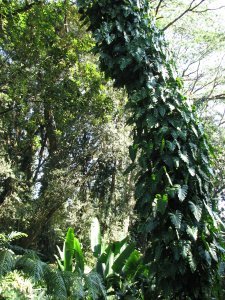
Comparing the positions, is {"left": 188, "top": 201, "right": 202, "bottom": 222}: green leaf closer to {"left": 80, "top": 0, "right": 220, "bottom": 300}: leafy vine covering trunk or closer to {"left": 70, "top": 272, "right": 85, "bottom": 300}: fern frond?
{"left": 80, "top": 0, "right": 220, "bottom": 300}: leafy vine covering trunk

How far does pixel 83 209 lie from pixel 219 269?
6.21m

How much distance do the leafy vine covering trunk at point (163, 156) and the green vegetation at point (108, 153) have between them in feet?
0.04

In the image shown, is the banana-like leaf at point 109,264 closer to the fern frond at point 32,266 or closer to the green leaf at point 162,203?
the green leaf at point 162,203

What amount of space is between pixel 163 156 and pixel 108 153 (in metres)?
5.94

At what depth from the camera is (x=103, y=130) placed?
28.6ft

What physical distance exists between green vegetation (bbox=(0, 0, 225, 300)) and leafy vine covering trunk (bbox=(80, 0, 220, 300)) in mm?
12

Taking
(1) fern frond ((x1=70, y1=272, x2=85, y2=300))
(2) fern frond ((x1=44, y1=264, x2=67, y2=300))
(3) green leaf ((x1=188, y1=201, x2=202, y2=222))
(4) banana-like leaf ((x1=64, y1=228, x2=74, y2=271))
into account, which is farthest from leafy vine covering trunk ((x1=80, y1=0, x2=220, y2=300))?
(4) banana-like leaf ((x1=64, y1=228, x2=74, y2=271))

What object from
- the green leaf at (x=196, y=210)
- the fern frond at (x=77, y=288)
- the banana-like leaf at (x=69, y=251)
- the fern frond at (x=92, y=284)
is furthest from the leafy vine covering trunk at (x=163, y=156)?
the banana-like leaf at (x=69, y=251)

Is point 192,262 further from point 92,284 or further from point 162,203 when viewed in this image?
point 92,284

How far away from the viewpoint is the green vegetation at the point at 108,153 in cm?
295

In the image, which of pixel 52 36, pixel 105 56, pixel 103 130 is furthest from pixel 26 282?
pixel 103 130

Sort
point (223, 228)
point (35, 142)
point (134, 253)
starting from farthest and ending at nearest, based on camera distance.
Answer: point (35, 142), point (134, 253), point (223, 228)

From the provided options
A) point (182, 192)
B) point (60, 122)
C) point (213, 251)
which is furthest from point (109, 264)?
point (60, 122)

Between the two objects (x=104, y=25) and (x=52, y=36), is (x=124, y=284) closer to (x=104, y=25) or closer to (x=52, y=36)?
(x=104, y=25)
